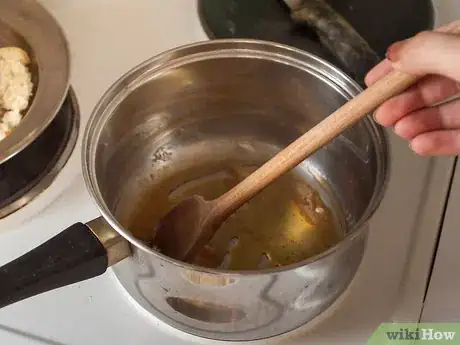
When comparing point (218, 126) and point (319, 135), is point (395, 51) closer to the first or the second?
point (319, 135)

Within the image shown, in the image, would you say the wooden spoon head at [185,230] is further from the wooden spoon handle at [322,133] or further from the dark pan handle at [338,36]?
the dark pan handle at [338,36]

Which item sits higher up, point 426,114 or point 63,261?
point 426,114

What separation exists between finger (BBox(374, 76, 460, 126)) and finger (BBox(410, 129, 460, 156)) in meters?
0.03

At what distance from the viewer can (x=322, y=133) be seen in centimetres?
55

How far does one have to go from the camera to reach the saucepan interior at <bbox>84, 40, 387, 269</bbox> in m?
0.64

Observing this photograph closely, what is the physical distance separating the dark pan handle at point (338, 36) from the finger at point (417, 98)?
0.27 feet

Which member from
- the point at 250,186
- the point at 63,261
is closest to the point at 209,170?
the point at 250,186

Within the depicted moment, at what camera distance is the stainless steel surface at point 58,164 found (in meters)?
0.64

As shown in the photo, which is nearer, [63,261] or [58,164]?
[63,261]

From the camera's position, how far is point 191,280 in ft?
1.66

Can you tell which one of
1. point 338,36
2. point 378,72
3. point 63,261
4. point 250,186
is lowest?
point 63,261

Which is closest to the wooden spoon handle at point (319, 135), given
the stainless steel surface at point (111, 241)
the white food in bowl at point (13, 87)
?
the stainless steel surface at point (111, 241)

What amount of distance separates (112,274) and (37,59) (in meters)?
0.24

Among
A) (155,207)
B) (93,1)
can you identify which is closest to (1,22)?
(93,1)
